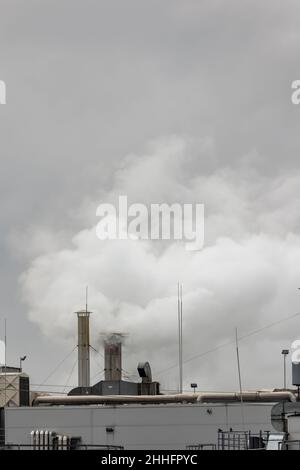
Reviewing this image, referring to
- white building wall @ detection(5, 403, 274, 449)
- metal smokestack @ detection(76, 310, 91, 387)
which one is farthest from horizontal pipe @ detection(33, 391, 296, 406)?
metal smokestack @ detection(76, 310, 91, 387)

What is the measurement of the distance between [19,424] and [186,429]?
11009 mm

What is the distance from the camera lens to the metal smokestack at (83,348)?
82037 mm

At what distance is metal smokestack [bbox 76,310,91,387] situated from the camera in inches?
3230

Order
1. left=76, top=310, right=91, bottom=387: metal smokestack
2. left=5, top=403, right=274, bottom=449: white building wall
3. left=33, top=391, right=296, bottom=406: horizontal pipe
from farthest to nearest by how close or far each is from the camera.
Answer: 1. left=76, top=310, right=91, bottom=387: metal smokestack
2. left=33, top=391, right=296, bottom=406: horizontal pipe
3. left=5, top=403, right=274, bottom=449: white building wall

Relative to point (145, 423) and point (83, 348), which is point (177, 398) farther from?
point (83, 348)

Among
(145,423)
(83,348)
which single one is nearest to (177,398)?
(145,423)

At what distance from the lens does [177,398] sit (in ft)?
218

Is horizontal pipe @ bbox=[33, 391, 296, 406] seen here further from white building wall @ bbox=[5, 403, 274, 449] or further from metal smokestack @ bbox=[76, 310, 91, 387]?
A: metal smokestack @ bbox=[76, 310, 91, 387]

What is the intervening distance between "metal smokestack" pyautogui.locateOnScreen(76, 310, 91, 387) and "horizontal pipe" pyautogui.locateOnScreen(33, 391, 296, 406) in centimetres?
1176

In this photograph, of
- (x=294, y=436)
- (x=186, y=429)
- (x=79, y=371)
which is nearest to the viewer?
(x=294, y=436)
